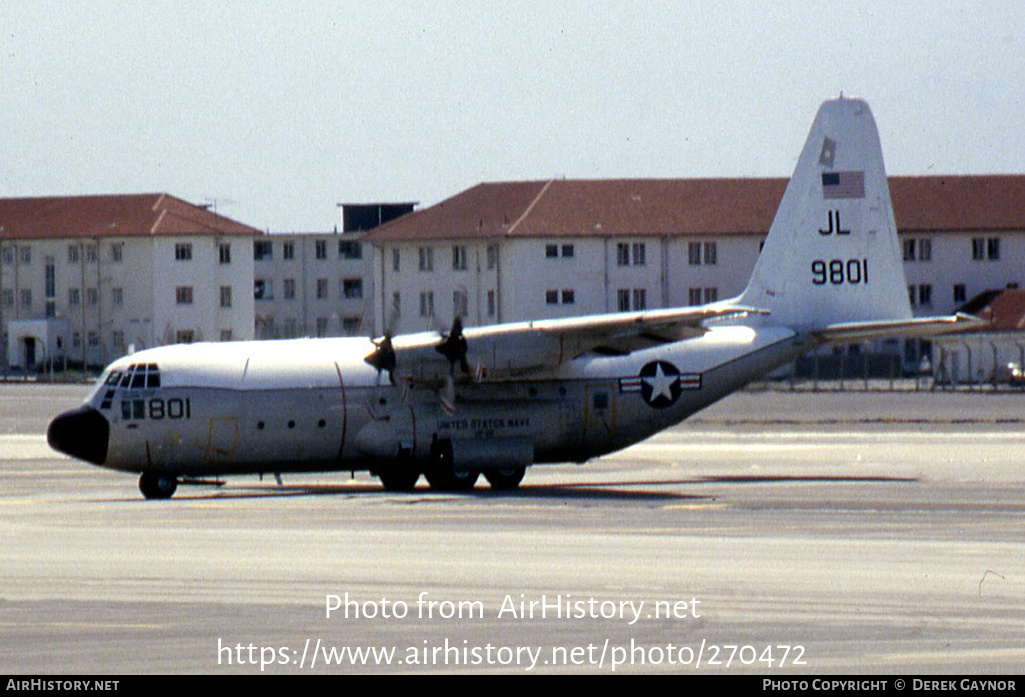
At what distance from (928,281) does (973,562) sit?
292 feet

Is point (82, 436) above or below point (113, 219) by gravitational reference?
below

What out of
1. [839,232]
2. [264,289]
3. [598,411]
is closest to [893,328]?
[839,232]

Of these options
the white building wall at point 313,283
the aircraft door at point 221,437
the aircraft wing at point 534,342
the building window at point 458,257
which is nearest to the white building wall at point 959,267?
the building window at point 458,257

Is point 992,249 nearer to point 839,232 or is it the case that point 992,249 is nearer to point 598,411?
point 839,232

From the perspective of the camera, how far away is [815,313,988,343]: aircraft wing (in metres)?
35.8

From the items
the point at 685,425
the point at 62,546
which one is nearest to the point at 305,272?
the point at 685,425

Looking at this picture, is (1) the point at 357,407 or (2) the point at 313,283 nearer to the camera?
(1) the point at 357,407

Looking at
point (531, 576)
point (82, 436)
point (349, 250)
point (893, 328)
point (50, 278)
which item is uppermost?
point (349, 250)

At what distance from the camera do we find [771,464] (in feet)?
133

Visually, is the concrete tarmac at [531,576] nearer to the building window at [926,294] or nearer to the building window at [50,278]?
the building window at [926,294]

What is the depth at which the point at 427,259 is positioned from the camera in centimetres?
10706

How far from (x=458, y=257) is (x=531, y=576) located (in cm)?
8712

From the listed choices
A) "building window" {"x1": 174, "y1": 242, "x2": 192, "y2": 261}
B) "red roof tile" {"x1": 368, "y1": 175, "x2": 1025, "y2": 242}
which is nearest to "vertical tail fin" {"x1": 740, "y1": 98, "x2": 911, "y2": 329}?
"red roof tile" {"x1": 368, "y1": 175, "x2": 1025, "y2": 242}

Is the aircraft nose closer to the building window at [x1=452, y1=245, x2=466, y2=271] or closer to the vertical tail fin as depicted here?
the vertical tail fin
